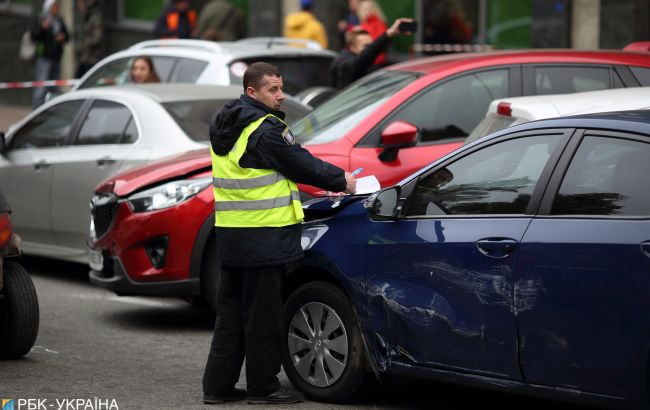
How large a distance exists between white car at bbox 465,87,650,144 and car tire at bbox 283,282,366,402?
1.43m

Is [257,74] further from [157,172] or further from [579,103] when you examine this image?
[157,172]

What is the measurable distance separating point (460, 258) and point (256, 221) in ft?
3.82

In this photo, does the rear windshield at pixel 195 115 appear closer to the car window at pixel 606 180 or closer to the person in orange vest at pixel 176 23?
the car window at pixel 606 180

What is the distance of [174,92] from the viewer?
10750 millimetres

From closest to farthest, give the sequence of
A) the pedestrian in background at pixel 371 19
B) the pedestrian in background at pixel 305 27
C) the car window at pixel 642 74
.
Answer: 1. the car window at pixel 642 74
2. the pedestrian in background at pixel 371 19
3. the pedestrian in background at pixel 305 27

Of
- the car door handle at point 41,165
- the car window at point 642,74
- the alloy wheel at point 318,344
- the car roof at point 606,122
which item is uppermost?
the car roof at point 606,122

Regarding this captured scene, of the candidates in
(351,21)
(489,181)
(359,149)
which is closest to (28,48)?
(351,21)

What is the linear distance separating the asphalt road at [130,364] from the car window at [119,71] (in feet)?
10.3

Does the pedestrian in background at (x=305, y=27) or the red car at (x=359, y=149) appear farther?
the pedestrian in background at (x=305, y=27)

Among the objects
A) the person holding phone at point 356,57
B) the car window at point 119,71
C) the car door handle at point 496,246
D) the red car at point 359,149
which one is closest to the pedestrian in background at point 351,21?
the person holding phone at point 356,57

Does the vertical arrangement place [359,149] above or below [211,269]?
above

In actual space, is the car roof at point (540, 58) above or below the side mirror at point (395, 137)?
above

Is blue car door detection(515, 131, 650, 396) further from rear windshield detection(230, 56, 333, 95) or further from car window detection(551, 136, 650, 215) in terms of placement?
rear windshield detection(230, 56, 333, 95)

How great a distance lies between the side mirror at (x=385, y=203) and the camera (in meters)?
6.49
